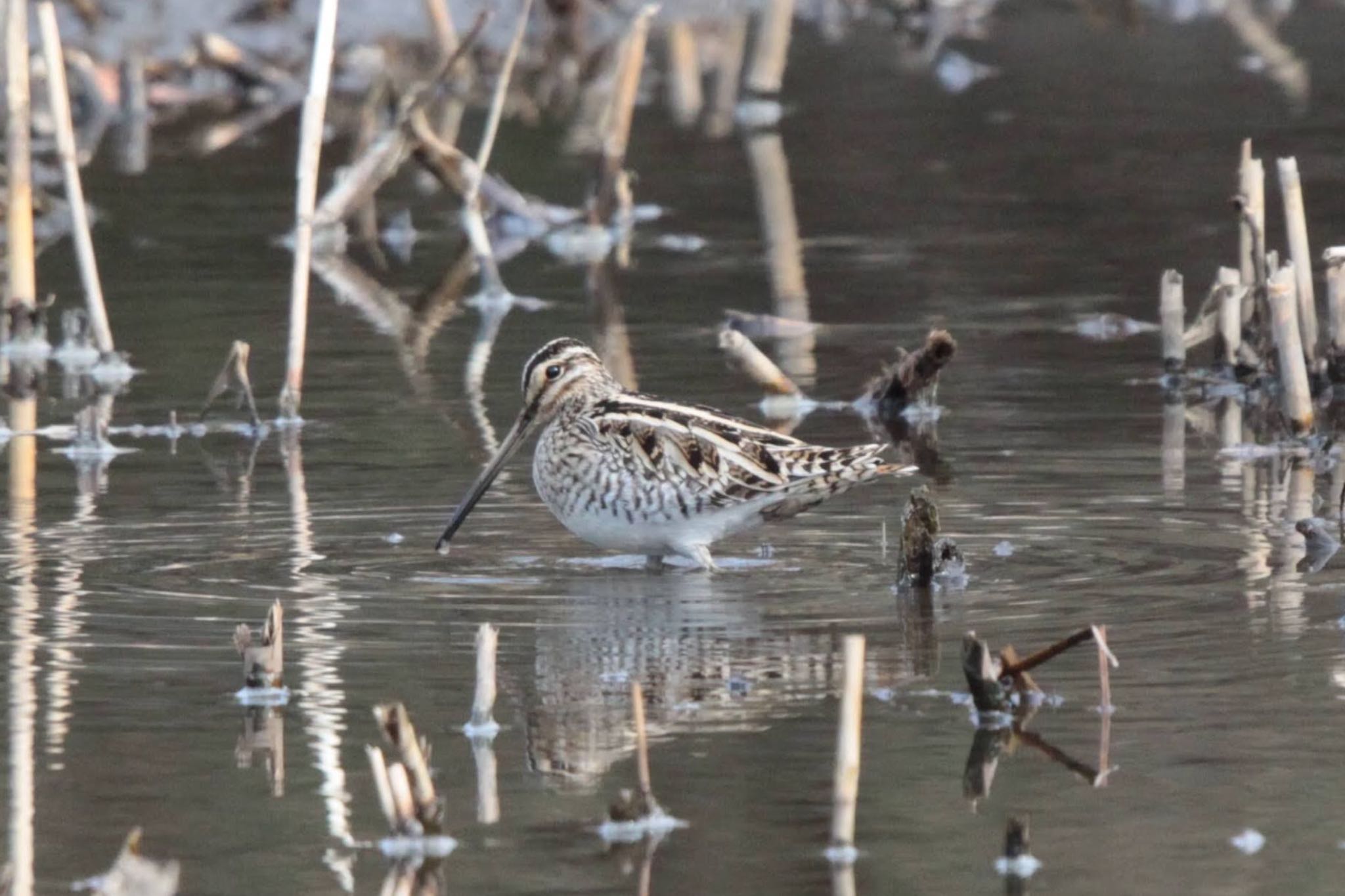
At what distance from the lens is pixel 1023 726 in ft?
19.6

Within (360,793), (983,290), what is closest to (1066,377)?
(983,290)

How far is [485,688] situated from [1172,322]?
569cm

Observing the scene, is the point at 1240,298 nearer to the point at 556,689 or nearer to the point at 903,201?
the point at 556,689

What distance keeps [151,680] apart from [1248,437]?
4.64 meters

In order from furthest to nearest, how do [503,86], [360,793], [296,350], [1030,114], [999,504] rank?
[1030,114], [503,86], [296,350], [999,504], [360,793]

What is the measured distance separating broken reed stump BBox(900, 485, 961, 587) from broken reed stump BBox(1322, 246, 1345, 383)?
2606 mm

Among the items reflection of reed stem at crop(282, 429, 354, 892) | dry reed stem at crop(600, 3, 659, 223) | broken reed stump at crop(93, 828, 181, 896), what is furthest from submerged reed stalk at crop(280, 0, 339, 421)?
broken reed stump at crop(93, 828, 181, 896)

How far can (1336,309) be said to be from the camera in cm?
1026

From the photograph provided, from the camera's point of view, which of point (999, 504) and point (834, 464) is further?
point (999, 504)

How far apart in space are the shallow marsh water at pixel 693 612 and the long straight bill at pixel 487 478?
0.33ft

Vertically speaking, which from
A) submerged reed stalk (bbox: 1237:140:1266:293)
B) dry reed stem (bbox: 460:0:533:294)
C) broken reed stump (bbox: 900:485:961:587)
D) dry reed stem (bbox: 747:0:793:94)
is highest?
dry reed stem (bbox: 747:0:793:94)

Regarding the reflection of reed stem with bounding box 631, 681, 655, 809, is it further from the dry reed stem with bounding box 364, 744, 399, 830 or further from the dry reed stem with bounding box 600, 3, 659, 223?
the dry reed stem with bounding box 600, 3, 659, 223

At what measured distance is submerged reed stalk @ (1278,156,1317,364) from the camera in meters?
10.1

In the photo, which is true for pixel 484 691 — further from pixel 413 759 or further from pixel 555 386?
pixel 555 386
